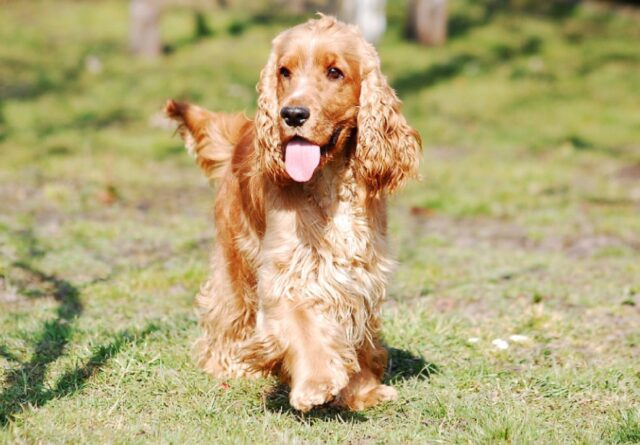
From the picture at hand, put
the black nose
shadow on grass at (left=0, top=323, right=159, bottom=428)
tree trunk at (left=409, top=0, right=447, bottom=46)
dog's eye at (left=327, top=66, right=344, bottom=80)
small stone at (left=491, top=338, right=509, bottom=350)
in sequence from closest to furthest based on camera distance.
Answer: the black nose, shadow on grass at (left=0, top=323, right=159, bottom=428), dog's eye at (left=327, top=66, right=344, bottom=80), small stone at (left=491, top=338, right=509, bottom=350), tree trunk at (left=409, top=0, right=447, bottom=46)

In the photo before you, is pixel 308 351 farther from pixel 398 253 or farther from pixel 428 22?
pixel 428 22

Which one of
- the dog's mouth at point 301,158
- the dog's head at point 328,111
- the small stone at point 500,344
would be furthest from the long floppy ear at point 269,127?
the small stone at point 500,344

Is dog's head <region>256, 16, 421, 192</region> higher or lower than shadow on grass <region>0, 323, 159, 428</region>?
higher

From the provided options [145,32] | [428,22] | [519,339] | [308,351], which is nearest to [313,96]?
[308,351]

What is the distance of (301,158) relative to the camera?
158 inches

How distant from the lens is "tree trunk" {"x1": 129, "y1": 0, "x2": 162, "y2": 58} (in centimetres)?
1670

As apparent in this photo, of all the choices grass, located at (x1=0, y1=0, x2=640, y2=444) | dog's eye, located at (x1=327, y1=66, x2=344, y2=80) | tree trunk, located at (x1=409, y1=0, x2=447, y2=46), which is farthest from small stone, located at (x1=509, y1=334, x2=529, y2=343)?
tree trunk, located at (x1=409, y1=0, x2=447, y2=46)

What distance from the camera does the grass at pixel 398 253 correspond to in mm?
4105

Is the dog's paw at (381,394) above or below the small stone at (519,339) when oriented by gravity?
above

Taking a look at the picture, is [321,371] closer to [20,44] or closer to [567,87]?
[567,87]

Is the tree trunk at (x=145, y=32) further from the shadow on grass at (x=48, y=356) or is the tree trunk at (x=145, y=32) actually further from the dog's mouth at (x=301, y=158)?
the dog's mouth at (x=301, y=158)

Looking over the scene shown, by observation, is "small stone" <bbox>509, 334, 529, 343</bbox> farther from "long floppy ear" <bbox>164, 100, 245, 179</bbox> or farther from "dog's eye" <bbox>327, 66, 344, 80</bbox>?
"dog's eye" <bbox>327, 66, 344, 80</bbox>

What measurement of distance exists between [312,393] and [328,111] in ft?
4.14

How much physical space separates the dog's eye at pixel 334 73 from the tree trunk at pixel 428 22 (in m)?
15.9
